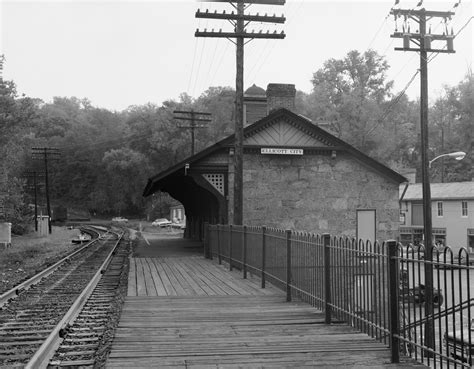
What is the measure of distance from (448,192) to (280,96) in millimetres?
27637

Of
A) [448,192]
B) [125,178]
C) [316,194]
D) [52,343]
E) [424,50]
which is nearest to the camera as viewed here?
[52,343]

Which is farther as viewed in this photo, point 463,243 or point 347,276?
point 463,243

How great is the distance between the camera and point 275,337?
6605 millimetres

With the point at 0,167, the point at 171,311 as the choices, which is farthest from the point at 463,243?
the point at 171,311

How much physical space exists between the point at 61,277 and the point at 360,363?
11.4 metres

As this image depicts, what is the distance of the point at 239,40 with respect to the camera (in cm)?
1838

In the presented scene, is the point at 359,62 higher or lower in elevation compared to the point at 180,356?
higher

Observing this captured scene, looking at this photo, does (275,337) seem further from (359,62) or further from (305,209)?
(359,62)

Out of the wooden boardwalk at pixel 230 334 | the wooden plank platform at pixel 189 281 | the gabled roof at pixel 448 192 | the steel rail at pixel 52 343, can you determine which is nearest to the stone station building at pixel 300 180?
the wooden plank platform at pixel 189 281

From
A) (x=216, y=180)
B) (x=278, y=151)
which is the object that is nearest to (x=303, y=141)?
(x=278, y=151)

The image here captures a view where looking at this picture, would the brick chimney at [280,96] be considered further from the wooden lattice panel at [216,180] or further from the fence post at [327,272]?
the fence post at [327,272]

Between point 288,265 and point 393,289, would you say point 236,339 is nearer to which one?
point 393,289

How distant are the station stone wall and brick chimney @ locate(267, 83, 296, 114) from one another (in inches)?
104

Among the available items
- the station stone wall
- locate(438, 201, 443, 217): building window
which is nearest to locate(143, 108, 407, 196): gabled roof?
the station stone wall
